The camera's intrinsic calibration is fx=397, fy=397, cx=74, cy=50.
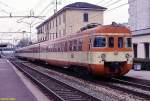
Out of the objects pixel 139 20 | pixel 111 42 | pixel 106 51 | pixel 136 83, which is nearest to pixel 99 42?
pixel 106 51

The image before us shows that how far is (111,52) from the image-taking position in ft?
72.4

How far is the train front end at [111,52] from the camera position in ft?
71.7

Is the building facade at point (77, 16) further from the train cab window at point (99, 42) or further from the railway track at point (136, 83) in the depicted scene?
the train cab window at point (99, 42)

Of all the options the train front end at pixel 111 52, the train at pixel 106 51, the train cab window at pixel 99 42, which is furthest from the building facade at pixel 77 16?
the train cab window at pixel 99 42

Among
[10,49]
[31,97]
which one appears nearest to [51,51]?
[31,97]

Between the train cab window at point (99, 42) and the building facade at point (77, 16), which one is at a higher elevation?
the building facade at point (77, 16)

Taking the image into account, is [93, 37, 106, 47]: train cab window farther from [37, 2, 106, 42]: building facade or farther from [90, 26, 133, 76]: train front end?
[37, 2, 106, 42]: building facade

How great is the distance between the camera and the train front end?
71.7ft

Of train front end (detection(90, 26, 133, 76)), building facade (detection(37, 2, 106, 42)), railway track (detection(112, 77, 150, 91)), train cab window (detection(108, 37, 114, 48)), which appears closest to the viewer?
railway track (detection(112, 77, 150, 91))

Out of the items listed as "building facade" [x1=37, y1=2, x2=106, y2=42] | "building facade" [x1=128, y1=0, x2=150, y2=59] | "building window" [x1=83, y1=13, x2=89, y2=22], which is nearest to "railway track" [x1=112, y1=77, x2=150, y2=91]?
"building facade" [x1=128, y1=0, x2=150, y2=59]

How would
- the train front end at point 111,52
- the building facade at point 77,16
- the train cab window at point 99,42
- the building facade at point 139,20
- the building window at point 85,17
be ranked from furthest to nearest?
the building window at point 85,17 < the building facade at point 77,16 < the building facade at point 139,20 < the train cab window at point 99,42 < the train front end at point 111,52

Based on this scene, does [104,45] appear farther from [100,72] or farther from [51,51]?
[51,51]

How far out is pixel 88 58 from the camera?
74.5ft

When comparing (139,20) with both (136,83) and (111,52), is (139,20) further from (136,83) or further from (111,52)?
(136,83)
